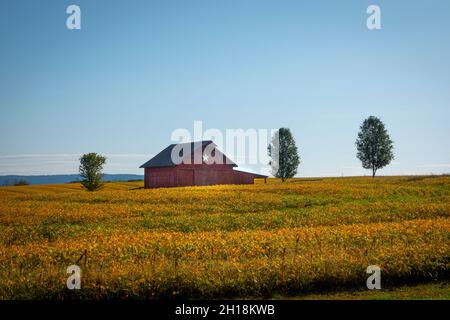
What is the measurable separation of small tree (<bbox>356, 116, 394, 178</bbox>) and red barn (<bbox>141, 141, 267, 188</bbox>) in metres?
32.9

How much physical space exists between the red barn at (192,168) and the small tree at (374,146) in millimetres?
32893

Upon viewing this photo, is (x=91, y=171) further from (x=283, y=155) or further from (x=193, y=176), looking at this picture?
(x=283, y=155)

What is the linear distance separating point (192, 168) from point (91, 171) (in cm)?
2108

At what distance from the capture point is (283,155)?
95000mm

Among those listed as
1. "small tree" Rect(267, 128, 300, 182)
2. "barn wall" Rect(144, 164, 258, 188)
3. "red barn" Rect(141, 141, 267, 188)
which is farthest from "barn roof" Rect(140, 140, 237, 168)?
"small tree" Rect(267, 128, 300, 182)

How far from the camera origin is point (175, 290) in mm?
12148

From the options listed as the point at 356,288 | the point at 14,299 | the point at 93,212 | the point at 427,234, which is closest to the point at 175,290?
the point at 14,299

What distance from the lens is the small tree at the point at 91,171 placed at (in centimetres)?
7538

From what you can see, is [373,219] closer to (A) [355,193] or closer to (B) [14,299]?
(A) [355,193]

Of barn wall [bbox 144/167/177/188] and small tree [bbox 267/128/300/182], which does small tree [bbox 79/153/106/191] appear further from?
small tree [bbox 267/128/300/182]

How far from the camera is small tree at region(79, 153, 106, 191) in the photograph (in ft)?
247

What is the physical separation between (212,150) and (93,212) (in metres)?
38.9

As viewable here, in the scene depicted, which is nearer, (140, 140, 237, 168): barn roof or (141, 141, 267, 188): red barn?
(141, 141, 267, 188): red barn
